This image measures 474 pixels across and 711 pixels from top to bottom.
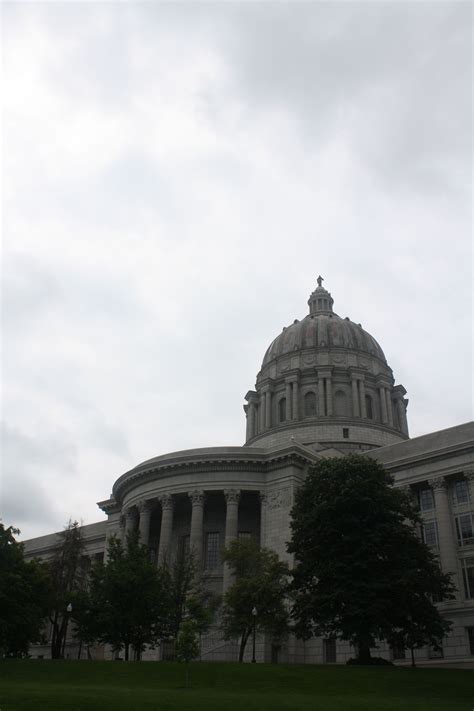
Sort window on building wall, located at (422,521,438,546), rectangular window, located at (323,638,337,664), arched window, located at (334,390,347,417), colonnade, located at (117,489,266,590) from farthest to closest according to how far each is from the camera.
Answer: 1. arched window, located at (334,390,347,417)
2. colonnade, located at (117,489,266,590)
3. window on building wall, located at (422,521,438,546)
4. rectangular window, located at (323,638,337,664)

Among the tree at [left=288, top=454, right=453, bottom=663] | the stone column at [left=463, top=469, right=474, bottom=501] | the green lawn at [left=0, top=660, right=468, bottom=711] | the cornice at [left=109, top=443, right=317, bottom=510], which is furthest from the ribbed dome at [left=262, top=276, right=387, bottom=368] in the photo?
the green lawn at [left=0, top=660, right=468, bottom=711]

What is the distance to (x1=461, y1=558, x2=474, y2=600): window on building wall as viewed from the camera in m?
48.4

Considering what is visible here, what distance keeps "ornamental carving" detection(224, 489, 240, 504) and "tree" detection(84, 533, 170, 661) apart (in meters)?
13.1

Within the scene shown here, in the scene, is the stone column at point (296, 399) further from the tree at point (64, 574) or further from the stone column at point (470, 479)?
the tree at point (64, 574)

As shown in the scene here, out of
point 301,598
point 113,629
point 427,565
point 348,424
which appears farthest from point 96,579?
point 348,424

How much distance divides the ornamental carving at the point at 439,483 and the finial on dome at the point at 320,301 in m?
40.1

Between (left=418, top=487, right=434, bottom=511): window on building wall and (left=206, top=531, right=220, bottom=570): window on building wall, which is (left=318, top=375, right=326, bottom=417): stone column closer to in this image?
(left=418, top=487, right=434, bottom=511): window on building wall

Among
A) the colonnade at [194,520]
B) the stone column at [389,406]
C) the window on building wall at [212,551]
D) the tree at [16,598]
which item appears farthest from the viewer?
the stone column at [389,406]

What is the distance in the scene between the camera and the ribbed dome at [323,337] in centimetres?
8094

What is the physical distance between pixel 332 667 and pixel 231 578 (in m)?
19.1

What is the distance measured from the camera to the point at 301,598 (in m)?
38.3

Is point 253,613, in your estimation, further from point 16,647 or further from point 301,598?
point 16,647

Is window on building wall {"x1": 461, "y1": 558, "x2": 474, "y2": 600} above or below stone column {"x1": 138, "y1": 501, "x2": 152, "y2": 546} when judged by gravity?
below

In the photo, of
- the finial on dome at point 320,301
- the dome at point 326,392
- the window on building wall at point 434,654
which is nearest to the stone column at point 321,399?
the dome at point 326,392
